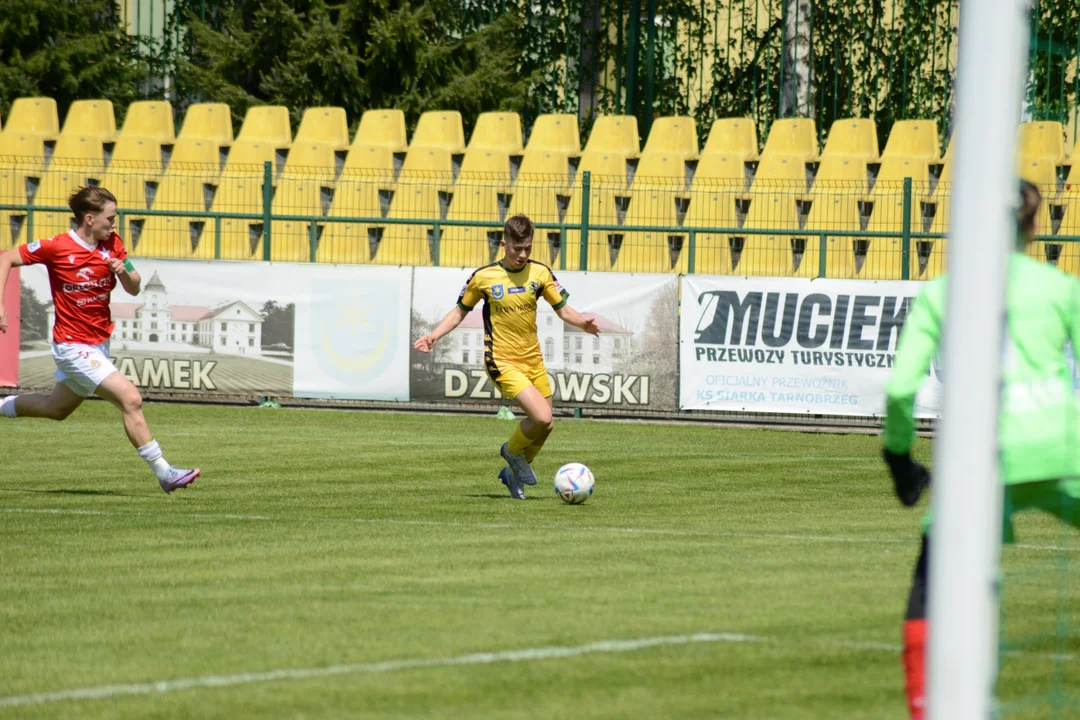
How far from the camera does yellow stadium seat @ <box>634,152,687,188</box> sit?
2289 centimetres

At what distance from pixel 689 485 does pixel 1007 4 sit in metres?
9.01

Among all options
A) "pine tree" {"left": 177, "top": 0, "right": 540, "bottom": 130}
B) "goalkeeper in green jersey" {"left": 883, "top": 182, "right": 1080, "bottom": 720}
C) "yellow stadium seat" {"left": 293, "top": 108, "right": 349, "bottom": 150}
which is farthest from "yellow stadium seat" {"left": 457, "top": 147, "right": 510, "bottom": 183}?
"goalkeeper in green jersey" {"left": 883, "top": 182, "right": 1080, "bottom": 720}

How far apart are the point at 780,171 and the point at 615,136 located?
269 centimetres

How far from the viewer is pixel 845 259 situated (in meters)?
20.4

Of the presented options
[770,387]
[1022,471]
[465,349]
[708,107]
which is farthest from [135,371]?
[1022,471]

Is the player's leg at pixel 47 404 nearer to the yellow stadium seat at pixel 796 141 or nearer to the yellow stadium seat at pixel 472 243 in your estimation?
the yellow stadium seat at pixel 472 243

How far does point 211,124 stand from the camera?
25891 millimetres

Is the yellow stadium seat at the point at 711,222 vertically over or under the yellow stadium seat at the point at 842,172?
under

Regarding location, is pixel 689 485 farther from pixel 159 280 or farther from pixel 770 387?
pixel 159 280

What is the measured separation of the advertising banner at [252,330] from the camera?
19984 millimetres

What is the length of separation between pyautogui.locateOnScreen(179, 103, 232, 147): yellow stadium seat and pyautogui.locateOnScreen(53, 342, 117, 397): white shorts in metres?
14.3

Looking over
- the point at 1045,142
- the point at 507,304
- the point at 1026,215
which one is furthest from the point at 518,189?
the point at 1026,215

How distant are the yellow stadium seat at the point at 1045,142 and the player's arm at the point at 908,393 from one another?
1757 cm

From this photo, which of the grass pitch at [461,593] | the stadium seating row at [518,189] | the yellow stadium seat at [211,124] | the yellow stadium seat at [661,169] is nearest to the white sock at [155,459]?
the grass pitch at [461,593]
